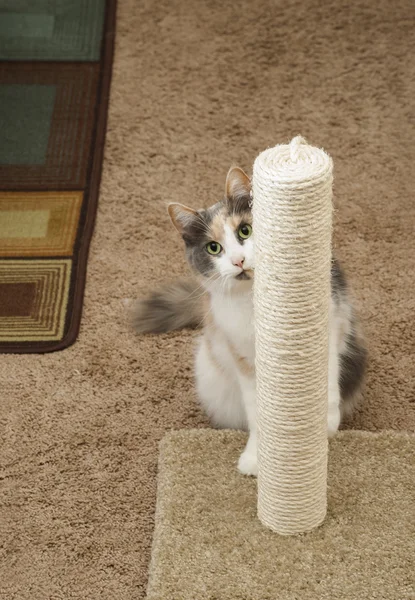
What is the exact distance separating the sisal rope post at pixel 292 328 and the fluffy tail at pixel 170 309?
576mm

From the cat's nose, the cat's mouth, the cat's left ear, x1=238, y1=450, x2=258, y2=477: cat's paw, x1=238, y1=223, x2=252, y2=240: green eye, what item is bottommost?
x1=238, y1=450, x2=258, y2=477: cat's paw

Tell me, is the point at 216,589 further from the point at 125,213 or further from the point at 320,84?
the point at 320,84

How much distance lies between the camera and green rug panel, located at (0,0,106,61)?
9.28 ft

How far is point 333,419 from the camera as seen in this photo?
4.80 ft

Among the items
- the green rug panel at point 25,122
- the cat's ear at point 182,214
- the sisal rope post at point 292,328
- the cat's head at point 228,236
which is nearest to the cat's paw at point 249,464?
the sisal rope post at point 292,328

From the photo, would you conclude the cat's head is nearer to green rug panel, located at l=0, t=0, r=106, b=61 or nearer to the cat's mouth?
the cat's mouth

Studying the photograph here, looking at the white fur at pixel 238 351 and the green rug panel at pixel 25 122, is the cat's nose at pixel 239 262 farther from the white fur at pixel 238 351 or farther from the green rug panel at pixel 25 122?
the green rug panel at pixel 25 122

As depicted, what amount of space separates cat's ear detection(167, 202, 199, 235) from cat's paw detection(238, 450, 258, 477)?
403 millimetres

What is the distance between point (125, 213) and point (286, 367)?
45.9 inches

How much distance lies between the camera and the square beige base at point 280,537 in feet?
4.11

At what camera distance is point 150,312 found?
6.09ft

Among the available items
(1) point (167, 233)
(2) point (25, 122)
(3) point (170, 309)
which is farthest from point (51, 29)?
(3) point (170, 309)

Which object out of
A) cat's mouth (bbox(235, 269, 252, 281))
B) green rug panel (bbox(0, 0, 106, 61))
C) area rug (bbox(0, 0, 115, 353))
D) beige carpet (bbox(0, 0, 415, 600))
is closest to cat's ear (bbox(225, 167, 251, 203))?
cat's mouth (bbox(235, 269, 252, 281))

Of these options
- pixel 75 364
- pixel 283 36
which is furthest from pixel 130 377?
pixel 283 36
